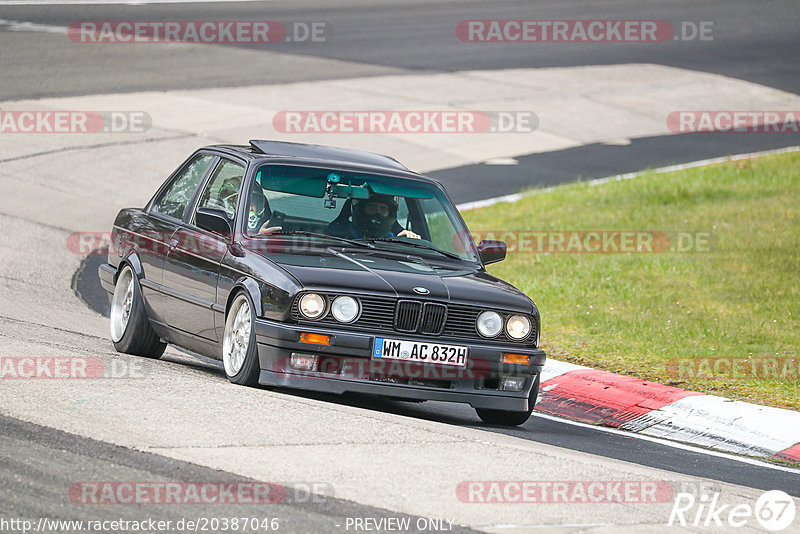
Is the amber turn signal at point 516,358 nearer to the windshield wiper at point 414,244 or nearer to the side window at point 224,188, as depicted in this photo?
the windshield wiper at point 414,244

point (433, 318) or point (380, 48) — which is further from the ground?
point (380, 48)

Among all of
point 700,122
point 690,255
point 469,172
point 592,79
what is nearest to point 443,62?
point 592,79

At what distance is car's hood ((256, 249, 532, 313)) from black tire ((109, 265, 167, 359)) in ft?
5.56

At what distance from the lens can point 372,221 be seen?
8727 mm

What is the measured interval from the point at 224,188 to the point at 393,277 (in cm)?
178

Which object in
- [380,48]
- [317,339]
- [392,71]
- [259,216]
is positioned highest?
[380,48]

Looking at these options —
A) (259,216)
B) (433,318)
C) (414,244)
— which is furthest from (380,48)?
(433,318)

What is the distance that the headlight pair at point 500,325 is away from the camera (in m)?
7.86

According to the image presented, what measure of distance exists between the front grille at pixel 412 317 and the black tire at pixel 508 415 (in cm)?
71

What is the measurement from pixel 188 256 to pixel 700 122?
1771cm

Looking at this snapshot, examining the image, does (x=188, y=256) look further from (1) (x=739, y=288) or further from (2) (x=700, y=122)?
(2) (x=700, y=122)

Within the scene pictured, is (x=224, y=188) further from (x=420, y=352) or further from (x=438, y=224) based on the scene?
(x=420, y=352)

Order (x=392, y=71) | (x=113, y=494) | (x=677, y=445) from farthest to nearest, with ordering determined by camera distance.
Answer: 1. (x=392, y=71)
2. (x=677, y=445)
3. (x=113, y=494)

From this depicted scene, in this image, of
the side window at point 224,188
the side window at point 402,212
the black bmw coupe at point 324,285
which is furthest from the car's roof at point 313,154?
the side window at point 402,212
